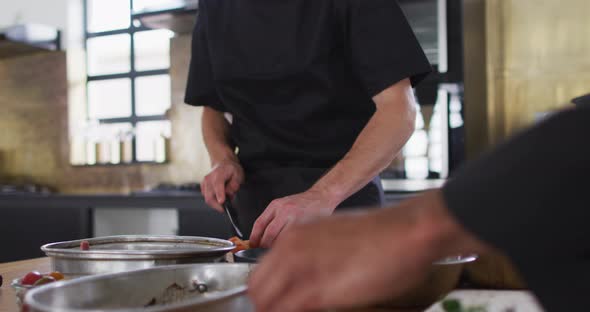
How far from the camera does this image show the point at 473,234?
A: 0.99 feet

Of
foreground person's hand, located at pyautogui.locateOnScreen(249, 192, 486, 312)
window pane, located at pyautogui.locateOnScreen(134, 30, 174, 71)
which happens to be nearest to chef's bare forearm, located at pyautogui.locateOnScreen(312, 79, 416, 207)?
foreground person's hand, located at pyautogui.locateOnScreen(249, 192, 486, 312)

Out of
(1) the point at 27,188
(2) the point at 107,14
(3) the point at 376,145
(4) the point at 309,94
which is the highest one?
(2) the point at 107,14

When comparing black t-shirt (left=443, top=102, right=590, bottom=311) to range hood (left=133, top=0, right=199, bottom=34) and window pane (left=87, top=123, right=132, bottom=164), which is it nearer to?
range hood (left=133, top=0, right=199, bottom=34)

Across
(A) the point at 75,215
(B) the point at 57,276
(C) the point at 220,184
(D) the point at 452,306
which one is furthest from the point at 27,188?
(D) the point at 452,306

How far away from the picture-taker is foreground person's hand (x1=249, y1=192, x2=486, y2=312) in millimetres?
320

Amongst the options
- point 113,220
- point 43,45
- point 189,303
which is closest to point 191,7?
point 113,220

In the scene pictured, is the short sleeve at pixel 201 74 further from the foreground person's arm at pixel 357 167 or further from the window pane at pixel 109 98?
the window pane at pixel 109 98

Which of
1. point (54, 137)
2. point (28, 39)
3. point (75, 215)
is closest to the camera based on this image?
point (75, 215)

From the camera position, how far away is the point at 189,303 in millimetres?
433

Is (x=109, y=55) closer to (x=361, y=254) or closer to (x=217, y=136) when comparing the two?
(x=217, y=136)

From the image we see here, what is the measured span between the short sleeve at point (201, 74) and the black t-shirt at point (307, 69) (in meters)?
0.11

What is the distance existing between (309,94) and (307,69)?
0.17 ft

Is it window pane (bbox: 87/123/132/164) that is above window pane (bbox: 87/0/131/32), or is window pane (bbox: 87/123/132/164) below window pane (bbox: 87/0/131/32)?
below

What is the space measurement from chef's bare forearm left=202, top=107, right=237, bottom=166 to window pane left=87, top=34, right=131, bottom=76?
11.5 ft
